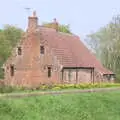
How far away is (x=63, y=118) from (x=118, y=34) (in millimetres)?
51416

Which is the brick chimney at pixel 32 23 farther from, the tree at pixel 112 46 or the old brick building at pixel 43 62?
the tree at pixel 112 46

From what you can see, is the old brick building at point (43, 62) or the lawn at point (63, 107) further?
the old brick building at point (43, 62)

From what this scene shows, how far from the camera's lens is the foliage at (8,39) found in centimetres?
7762

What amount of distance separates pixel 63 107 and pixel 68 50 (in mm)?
30451

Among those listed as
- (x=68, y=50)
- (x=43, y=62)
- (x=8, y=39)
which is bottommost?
(x=43, y=62)

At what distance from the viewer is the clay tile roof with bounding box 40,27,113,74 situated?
55375 mm

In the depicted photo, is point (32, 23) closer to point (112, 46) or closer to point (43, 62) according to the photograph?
point (43, 62)

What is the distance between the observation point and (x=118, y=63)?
255 ft

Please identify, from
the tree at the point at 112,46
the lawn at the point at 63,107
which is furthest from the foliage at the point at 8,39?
the lawn at the point at 63,107

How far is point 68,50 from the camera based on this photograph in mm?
57438

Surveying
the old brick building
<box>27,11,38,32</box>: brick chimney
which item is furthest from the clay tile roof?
<box>27,11,38,32</box>: brick chimney

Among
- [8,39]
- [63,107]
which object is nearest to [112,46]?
[8,39]

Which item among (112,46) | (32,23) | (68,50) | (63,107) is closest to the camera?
(63,107)

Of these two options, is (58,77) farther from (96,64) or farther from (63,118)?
(63,118)
